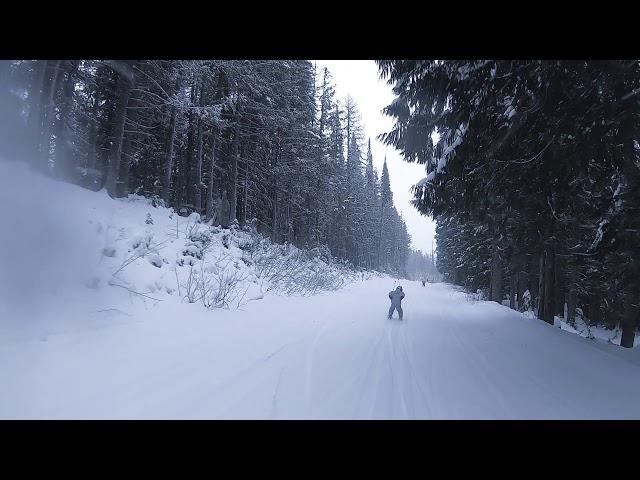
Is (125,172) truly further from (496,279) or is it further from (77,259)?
(496,279)

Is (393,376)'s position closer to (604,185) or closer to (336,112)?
(604,185)

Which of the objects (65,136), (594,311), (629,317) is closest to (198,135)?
(65,136)

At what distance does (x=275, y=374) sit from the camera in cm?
356

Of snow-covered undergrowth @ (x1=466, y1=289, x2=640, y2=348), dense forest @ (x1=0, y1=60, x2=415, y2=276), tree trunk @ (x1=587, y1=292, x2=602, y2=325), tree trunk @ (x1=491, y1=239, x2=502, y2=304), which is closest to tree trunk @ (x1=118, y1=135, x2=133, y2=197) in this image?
dense forest @ (x1=0, y1=60, x2=415, y2=276)

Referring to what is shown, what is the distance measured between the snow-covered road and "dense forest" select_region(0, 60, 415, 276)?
302 cm

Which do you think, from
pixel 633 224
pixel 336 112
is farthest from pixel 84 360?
pixel 336 112

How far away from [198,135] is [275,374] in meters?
15.2

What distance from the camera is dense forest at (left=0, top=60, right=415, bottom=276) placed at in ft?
19.0

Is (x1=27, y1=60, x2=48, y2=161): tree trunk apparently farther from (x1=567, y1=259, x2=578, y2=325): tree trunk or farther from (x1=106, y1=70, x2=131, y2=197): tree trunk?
(x1=567, y1=259, x2=578, y2=325): tree trunk

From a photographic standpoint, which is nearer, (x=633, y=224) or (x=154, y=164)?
(x=633, y=224)

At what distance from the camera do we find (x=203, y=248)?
28.7 feet
